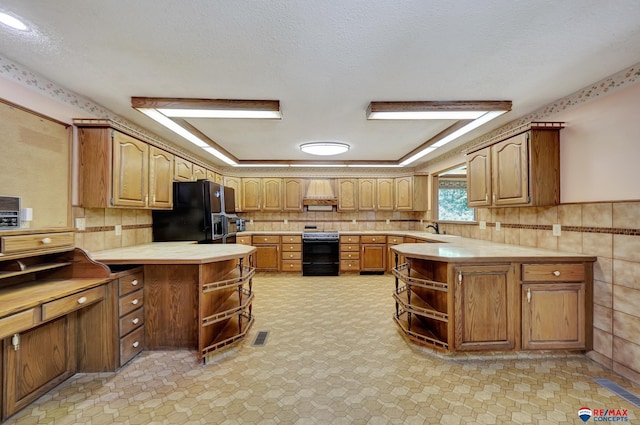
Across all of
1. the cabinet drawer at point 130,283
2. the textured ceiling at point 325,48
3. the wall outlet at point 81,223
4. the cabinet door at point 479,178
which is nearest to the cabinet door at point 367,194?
the cabinet door at point 479,178

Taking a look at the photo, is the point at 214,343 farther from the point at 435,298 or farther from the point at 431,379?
the point at 435,298

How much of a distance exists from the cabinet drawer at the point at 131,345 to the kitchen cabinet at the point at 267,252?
294 centimetres

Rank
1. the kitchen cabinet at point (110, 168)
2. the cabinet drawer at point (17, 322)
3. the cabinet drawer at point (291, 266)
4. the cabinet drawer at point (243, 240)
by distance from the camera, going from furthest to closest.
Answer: the cabinet drawer at point (291, 266) → the cabinet drawer at point (243, 240) → the kitchen cabinet at point (110, 168) → the cabinet drawer at point (17, 322)

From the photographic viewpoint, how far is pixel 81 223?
7.75 feet

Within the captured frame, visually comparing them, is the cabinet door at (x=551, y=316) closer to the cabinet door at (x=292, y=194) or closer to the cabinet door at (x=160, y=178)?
the cabinet door at (x=160, y=178)

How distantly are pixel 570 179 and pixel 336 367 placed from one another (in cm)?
269

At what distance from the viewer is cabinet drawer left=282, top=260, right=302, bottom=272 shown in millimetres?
5223

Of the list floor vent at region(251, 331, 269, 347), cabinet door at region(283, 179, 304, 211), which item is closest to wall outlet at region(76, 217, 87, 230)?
floor vent at region(251, 331, 269, 347)

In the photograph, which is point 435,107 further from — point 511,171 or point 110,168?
point 110,168

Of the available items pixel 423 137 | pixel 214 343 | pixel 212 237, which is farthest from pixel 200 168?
pixel 423 137

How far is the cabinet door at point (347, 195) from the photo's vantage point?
18.3 feet

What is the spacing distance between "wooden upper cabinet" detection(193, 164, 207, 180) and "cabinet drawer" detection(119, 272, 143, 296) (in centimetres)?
194

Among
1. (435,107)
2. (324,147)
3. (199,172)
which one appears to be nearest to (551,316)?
(435,107)

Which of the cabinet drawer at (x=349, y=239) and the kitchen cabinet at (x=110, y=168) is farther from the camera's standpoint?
the cabinet drawer at (x=349, y=239)
